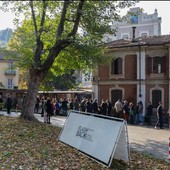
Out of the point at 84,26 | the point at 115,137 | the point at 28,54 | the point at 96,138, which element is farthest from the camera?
the point at 28,54

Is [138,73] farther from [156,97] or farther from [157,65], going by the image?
[156,97]

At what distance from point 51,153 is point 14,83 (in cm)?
5121

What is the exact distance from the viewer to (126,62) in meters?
28.0

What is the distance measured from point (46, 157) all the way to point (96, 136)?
1.59 m

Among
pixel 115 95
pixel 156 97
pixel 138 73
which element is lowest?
pixel 156 97

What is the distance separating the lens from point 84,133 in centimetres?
943

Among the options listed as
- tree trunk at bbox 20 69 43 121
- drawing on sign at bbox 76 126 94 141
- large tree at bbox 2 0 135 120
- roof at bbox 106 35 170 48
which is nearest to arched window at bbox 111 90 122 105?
roof at bbox 106 35 170 48

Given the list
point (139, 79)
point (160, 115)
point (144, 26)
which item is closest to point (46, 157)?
point (160, 115)

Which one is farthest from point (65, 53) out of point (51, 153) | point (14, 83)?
point (14, 83)

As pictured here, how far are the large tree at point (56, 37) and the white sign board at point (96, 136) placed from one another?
592cm

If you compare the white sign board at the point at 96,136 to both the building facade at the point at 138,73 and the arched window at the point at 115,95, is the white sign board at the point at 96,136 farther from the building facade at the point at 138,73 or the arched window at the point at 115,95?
the arched window at the point at 115,95

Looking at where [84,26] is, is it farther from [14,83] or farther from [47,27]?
[14,83]

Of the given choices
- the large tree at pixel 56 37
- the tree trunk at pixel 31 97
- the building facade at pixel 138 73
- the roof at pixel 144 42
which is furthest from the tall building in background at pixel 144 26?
the tree trunk at pixel 31 97

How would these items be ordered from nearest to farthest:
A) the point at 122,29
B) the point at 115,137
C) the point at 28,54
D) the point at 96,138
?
the point at 115,137 → the point at 96,138 → the point at 28,54 → the point at 122,29
